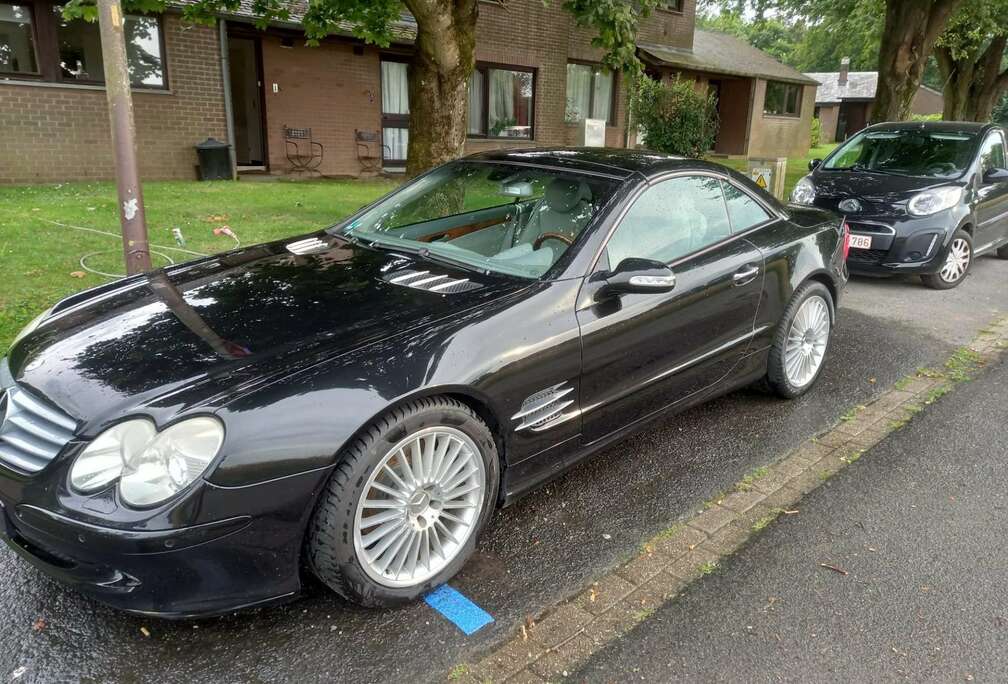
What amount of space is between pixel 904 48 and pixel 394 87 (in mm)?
9532

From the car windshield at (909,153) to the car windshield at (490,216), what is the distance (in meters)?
5.75

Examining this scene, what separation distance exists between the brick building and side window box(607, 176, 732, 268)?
373 cm

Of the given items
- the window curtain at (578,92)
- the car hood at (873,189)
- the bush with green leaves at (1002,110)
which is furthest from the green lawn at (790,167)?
the bush with green leaves at (1002,110)

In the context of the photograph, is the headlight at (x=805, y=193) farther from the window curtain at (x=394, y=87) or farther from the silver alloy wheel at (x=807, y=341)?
the window curtain at (x=394, y=87)

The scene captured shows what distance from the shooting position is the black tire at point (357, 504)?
2305mm

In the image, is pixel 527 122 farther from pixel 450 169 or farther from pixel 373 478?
pixel 373 478

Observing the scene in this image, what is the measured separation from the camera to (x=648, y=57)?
19.3 metres

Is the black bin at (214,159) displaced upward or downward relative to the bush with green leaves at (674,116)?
downward

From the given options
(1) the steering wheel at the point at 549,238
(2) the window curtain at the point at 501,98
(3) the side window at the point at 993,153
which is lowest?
(1) the steering wheel at the point at 549,238

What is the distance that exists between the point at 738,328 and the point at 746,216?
2.21 ft

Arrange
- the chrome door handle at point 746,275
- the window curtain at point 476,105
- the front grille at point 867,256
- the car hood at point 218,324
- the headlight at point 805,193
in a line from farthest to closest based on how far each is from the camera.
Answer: the window curtain at point 476,105 → the headlight at point 805,193 → the front grille at point 867,256 → the chrome door handle at point 746,275 → the car hood at point 218,324

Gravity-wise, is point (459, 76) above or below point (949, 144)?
above

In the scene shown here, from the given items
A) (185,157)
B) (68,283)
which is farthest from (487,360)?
(185,157)

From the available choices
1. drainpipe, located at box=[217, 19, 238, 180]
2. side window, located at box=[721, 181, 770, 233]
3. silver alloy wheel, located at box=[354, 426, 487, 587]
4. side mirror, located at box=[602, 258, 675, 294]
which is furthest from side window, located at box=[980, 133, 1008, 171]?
drainpipe, located at box=[217, 19, 238, 180]
